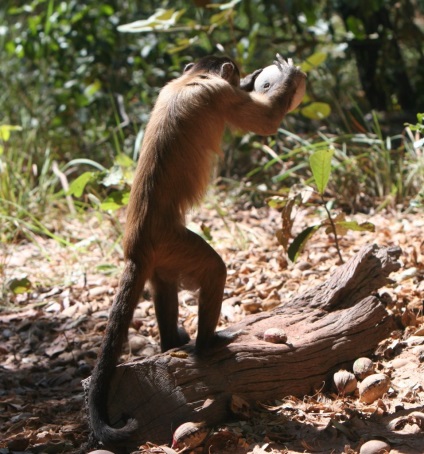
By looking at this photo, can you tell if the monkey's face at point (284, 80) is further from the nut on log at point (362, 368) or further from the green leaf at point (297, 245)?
the nut on log at point (362, 368)

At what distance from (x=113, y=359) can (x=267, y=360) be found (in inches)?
30.1

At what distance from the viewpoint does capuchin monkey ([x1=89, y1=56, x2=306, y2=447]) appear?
3.32 meters

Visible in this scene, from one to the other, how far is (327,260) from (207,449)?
2378 millimetres

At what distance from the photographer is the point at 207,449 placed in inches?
124

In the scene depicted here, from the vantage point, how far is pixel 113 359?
126 inches

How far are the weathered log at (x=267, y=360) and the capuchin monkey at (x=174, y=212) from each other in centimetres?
11

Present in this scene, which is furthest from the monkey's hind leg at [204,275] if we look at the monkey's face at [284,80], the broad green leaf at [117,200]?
the broad green leaf at [117,200]

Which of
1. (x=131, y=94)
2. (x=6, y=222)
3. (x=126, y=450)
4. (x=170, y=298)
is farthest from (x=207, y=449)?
(x=131, y=94)

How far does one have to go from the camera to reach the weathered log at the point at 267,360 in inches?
126

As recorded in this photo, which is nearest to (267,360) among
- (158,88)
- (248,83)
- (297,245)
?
(297,245)

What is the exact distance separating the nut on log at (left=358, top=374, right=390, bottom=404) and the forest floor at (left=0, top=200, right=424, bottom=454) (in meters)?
0.03

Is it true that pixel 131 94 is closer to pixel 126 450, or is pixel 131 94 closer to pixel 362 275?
pixel 362 275

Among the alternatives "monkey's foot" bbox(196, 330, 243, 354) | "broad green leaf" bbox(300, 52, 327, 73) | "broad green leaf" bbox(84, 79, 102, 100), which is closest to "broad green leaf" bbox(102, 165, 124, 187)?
"monkey's foot" bbox(196, 330, 243, 354)

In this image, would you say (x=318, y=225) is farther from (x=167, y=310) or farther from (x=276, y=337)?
(x=167, y=310)
